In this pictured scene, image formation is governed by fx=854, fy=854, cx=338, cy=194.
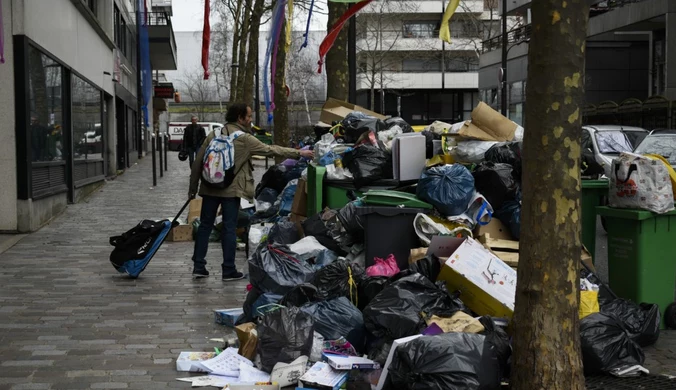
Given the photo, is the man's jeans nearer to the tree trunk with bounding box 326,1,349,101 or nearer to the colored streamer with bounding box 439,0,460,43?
the colored streamer with bounding box 439,0,460,43

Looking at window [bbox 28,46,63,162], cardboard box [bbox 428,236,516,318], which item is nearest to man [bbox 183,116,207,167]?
window [bbox 28,46,63,162]

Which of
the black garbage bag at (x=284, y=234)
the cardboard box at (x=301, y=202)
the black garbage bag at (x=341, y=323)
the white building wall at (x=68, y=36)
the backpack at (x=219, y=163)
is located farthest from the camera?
the white building wall at (x=68, y=36)

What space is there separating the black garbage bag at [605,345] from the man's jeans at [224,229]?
14.2ft

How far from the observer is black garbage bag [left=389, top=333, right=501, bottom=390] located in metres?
4.68

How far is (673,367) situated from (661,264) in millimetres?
1382

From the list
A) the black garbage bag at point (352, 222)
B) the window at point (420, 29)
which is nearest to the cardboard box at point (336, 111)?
the black garbage bag at point (352, 222)

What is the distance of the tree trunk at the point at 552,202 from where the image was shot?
4363mm

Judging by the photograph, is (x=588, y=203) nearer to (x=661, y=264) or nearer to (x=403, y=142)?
(x=661, y=264)

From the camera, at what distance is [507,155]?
820 centimetres

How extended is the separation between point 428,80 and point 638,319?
6836cm

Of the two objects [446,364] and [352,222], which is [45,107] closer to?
[352,222]

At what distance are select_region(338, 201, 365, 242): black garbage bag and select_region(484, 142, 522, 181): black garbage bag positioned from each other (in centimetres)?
146

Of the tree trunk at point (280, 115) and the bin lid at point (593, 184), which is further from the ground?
the tree trunk at point (280, 115)

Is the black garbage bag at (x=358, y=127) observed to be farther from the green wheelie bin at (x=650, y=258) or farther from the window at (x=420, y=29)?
the window at (x=420, y=29)
